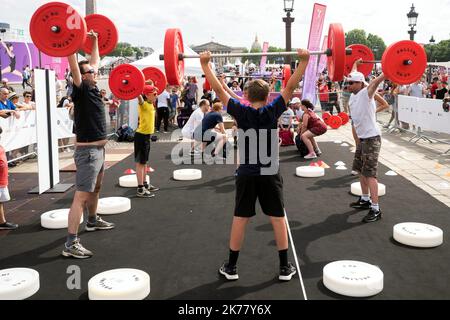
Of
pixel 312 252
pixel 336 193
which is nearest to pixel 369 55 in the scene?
pixel 336 193

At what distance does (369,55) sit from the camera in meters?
6.09

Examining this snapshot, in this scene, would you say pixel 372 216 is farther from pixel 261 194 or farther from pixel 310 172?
pixel 310 172

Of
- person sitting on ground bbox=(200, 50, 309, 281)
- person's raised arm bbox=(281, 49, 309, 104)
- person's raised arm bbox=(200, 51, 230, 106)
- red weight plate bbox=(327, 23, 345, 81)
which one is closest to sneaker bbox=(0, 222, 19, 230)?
person sitting on ground bbox=(200, 50, 309, 281)

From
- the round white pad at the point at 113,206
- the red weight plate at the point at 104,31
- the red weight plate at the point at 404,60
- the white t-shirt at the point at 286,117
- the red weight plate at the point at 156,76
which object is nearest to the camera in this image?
the red weight plate at the point at 404,60

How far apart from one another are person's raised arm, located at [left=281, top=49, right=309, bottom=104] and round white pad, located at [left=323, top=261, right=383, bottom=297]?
1445 mm

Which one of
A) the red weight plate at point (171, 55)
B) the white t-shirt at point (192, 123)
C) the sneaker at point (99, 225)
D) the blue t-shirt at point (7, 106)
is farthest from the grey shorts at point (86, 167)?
the white t-shirt at point (192, 123)

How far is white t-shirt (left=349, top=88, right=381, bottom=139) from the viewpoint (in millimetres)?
5184

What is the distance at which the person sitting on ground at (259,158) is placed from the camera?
339 cm

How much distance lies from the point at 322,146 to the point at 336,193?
14.8 feet

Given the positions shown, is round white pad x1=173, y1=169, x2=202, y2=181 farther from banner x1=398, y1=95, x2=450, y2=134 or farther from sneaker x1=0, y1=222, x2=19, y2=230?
banner x1=398, y1=95, x2=450, y2=134

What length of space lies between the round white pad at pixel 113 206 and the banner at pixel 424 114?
23.6 ft

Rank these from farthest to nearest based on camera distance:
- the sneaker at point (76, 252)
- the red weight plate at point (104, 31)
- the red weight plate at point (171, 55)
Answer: the red weight plate at point (104, 31) < the red weight plate at point (171, 55) < the sneaker at point (76, 252)

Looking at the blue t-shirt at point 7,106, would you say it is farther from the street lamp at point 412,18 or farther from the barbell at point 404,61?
the street lamp at point 412,18

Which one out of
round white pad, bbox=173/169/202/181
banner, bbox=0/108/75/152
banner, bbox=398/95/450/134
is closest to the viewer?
round white pad, bbox=173/169/202/181
